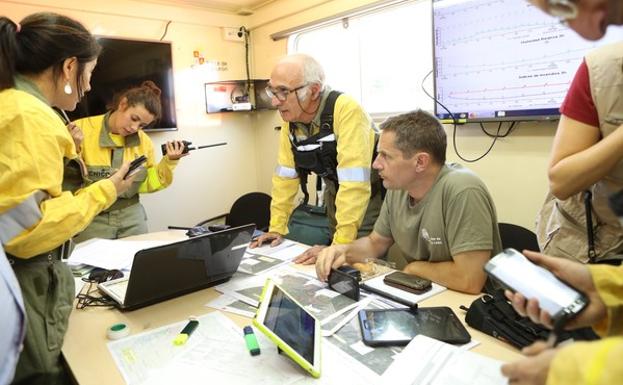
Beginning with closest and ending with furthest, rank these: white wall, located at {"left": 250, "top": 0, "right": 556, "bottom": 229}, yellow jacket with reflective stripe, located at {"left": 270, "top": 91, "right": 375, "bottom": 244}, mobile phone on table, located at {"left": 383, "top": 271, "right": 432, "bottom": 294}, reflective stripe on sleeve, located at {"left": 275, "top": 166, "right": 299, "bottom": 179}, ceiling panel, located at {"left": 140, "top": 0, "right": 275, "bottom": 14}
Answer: mobile phone on table, located at {"left": 383, "top": 271, "right": 432, "bottom": 294} < yellow jacket with reflective stripe, located at {"left": 270, "top": 91, "right": 375, "bottom": 244} < white wall, located at {"left": 250, "top": 0, "right": 556, "bottom": 229} < reflective stripe on sleeve, located at {"left": 275, "top": 166, "right": 299, "bottom": 179} < ceiling panel, located at {"left": 140, "top": 0, "right": 275, "bottom": 14}

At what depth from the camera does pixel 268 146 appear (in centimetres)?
423

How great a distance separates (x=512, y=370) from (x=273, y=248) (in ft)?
4.68

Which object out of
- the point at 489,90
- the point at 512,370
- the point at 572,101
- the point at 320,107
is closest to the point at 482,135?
the point at 489,90

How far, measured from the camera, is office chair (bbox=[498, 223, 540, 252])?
187cm

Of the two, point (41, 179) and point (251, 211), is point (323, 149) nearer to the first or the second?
point (251, 211)

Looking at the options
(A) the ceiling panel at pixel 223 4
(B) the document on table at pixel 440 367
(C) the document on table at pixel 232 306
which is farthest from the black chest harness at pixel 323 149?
(A) the ceiling panel at pixel 223 4

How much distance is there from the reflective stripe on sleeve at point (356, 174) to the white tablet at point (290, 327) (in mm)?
936

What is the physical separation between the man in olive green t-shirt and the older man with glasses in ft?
0.59

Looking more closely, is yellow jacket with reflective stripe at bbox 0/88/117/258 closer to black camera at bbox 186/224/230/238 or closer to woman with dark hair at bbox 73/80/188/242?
black camera at bbox 186/224/230/238

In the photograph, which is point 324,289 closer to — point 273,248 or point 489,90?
point 273,248

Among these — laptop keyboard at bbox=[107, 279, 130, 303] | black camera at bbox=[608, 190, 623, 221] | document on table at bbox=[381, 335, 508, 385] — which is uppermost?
black camera at bbox=[608, 190, 623, 221]

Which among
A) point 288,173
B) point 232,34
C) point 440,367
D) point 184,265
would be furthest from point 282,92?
point 232,34

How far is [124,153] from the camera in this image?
2.57 meters

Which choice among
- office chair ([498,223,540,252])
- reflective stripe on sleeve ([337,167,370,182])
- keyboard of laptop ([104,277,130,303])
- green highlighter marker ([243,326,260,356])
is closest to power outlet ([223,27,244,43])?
reflective stripe on sleeve ([337,167,370,182])
